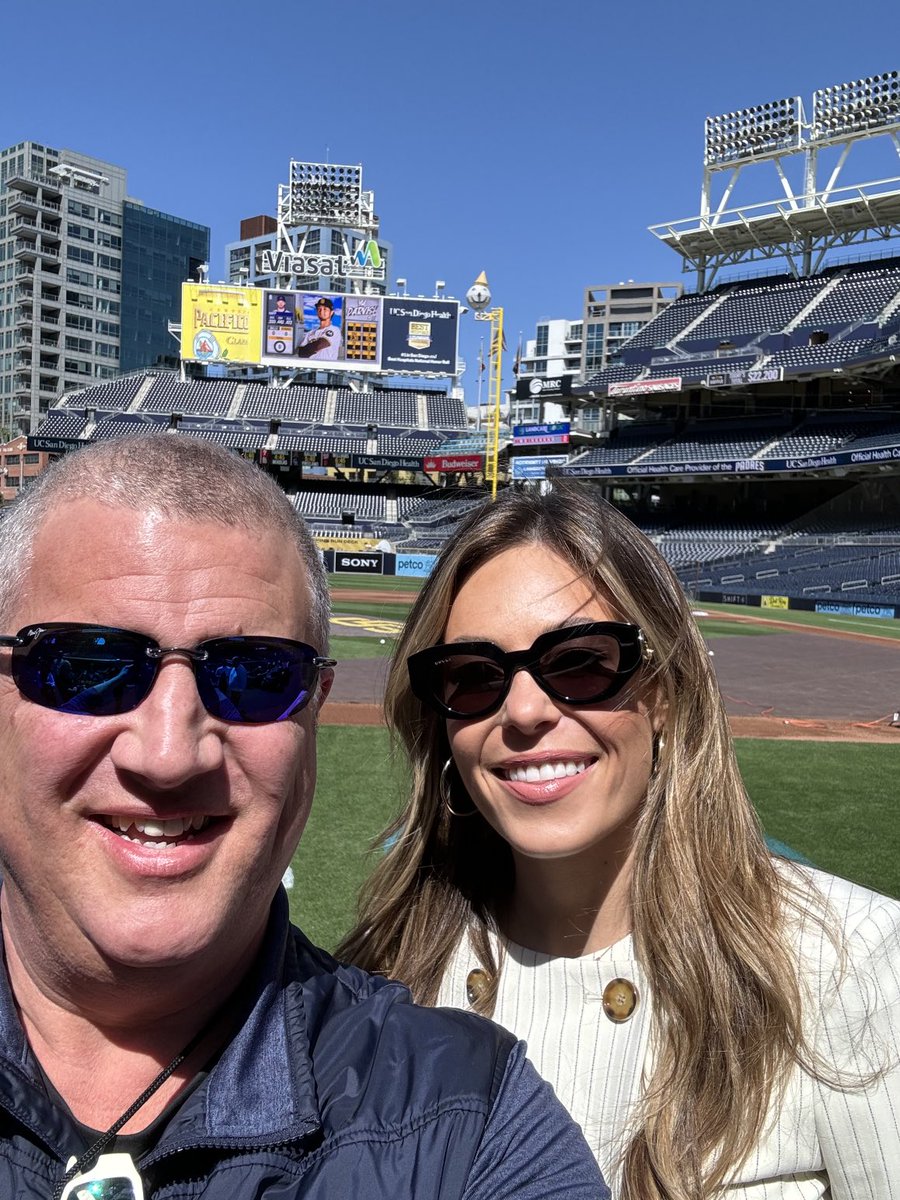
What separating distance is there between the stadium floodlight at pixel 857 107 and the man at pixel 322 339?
1201 inches

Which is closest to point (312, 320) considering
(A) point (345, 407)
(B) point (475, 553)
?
(A) point (345, 407)

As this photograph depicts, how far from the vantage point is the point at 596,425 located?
74.0m

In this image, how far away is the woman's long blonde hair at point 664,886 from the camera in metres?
1.75

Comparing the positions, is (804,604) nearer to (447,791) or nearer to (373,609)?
(373,609)

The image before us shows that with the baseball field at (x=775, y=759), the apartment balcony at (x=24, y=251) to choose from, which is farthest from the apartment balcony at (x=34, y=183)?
the baseball field at (x=775, y=759)

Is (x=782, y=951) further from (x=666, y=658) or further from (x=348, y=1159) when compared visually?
(x=348, y=1159)

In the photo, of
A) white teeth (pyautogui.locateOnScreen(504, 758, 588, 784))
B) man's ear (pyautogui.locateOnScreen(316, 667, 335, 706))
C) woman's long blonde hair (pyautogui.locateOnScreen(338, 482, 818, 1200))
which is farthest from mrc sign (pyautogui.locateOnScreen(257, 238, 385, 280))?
man's ear (pyautogui.locateOnScreen(316, 667, 335, 706))

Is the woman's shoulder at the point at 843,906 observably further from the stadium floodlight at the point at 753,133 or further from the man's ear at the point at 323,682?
the stadium floodlight at the point at 753,133

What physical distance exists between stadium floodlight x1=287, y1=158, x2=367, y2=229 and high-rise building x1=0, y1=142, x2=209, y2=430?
34002 millimetres

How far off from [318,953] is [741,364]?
159 ft

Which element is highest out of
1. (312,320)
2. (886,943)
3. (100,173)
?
(100,173)

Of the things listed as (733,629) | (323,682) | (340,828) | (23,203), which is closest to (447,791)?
(323,682)

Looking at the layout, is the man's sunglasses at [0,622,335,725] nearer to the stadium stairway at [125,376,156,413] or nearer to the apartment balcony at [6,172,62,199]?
the stadium stairway at [125,376,156,413]

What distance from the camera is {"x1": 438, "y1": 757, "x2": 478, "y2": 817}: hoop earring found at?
239 cm
